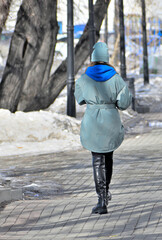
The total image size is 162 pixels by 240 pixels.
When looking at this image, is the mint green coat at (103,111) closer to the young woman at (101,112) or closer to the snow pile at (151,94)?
the young woman at (101,112)

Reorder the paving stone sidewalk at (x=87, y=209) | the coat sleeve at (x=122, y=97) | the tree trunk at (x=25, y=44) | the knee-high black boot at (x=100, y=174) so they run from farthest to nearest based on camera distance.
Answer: the tree trunk at (x=25, y=44) < the knee-high black boot at (x=100, y=174) < the coat sleeve at (x=122, y=97) < the paving stone sidewalk at (x=87, y=209)

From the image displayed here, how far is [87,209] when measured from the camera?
260 inches

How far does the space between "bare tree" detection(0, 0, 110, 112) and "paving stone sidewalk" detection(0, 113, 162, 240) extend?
5478mm

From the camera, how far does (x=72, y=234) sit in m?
5.70

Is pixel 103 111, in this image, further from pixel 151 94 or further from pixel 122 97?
pixel 151 94

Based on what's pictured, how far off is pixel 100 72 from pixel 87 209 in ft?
4.76

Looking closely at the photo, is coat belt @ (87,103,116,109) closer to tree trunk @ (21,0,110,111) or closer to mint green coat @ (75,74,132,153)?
mint green coat @ (75,74,132,153)

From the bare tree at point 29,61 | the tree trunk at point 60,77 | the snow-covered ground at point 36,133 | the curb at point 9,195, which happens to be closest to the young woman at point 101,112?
the curb at point 9,195

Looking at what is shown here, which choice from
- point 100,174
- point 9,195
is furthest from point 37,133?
point 100,174

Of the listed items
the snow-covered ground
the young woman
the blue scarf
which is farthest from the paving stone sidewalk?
the snow-covered ground

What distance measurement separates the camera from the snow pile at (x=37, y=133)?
42.1ft

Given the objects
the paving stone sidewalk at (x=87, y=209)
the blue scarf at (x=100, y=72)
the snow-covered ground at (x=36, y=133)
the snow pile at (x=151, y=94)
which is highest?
the blue scarf at (x=100, y=72)

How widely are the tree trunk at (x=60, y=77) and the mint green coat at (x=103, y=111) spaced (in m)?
10.3

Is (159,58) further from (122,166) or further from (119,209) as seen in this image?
(119,209)
